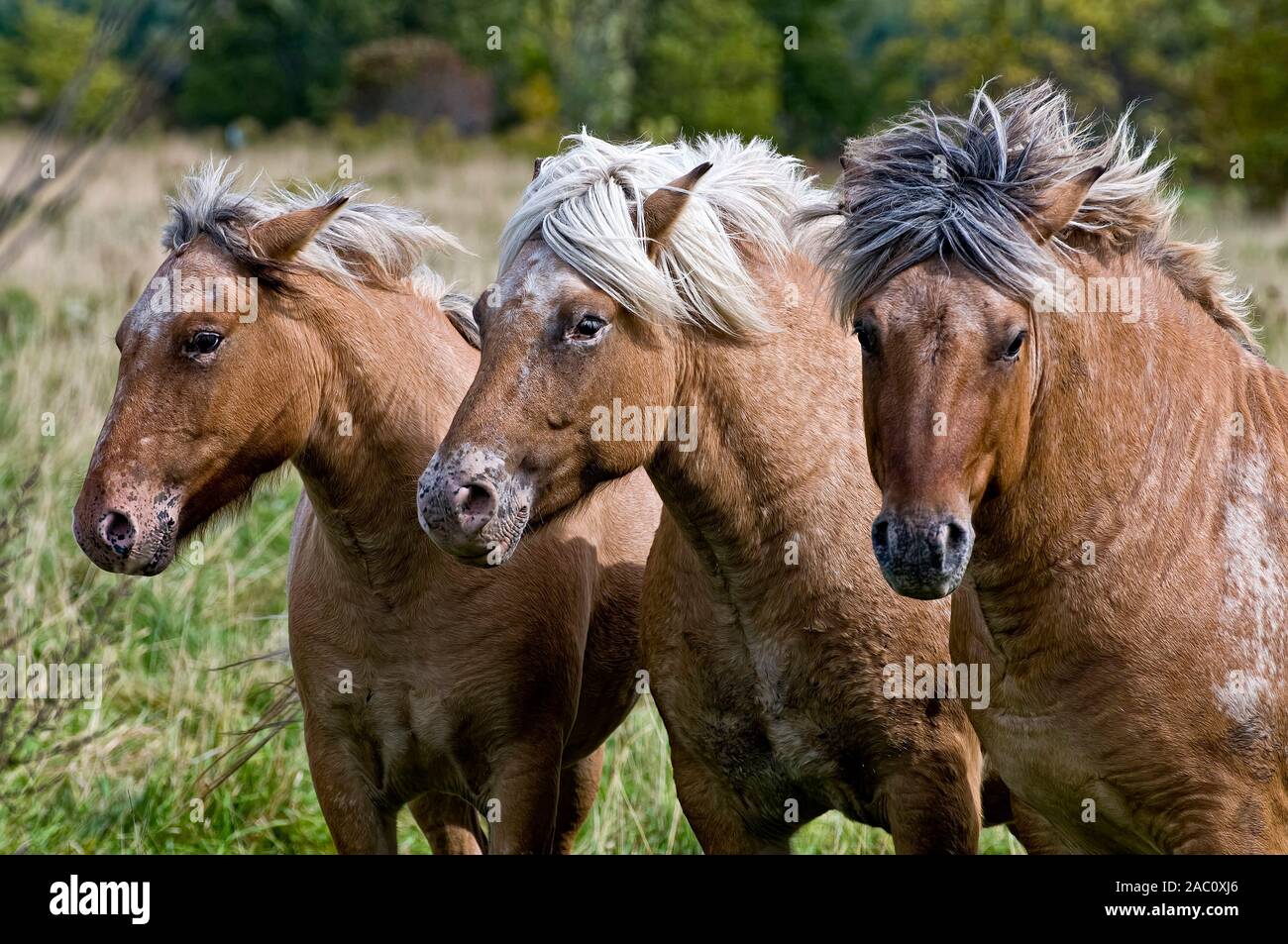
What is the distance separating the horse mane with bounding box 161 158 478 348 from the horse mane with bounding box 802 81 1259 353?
1.36m

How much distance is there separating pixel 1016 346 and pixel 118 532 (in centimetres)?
235

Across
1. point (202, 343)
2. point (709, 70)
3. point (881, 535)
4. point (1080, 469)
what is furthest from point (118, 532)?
point (709, 70)

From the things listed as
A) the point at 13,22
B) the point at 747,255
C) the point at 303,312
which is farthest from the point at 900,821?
the point at 13,22

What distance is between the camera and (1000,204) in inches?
132

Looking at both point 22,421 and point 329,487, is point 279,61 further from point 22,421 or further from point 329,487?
point 329,487

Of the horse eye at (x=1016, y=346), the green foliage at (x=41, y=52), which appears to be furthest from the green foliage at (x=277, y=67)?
the horse eye at (x=1016, y=346)

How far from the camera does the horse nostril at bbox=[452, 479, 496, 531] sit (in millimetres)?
3465

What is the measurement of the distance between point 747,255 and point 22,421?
5843 mm

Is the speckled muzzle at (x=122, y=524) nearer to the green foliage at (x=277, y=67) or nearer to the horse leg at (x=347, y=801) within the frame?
the horse leg at (x=347, y=801)

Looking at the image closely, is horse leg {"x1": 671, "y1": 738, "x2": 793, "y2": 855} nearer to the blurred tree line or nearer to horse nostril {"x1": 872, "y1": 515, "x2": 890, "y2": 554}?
horse nostril {"x1": 872, "y1": 515, "x2": 890, "y2": 554}

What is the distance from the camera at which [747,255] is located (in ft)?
13.4

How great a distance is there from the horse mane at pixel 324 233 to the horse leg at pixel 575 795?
1838 mm
